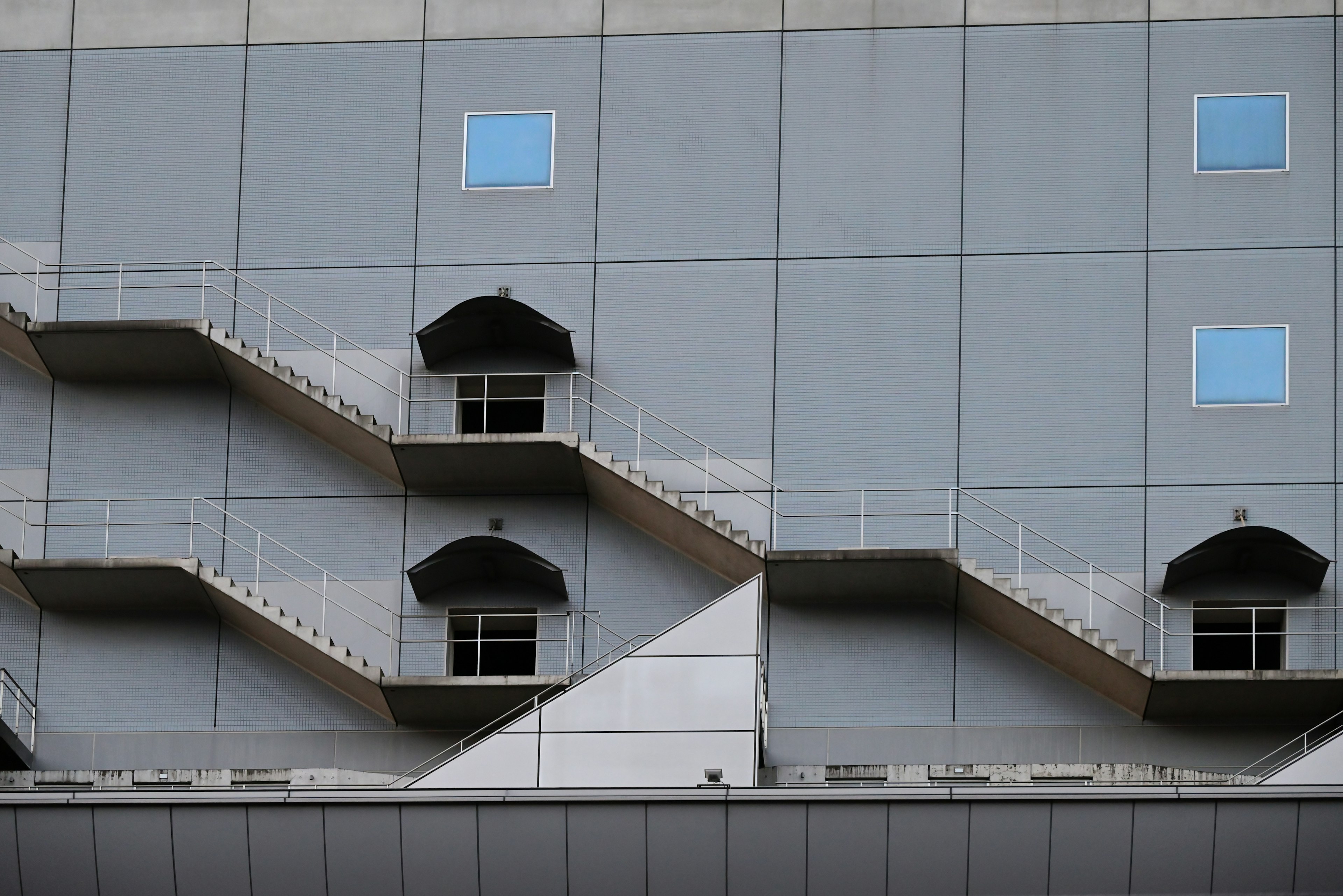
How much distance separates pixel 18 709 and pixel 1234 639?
21122 millimetres

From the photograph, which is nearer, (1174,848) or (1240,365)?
(1174,848)

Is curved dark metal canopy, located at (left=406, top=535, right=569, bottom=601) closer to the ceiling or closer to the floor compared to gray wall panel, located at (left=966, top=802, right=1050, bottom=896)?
closer to the ceiling

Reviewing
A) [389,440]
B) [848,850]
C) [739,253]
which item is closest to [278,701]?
[389,440]

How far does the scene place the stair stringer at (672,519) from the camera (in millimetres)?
36406

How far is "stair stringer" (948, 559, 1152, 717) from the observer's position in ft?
116

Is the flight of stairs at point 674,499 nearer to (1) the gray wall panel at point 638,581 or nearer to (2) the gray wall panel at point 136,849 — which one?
(1) the gray wall panel at point 638,581

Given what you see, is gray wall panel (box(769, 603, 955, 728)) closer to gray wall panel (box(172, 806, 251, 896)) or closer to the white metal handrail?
gray wall panel (box(172, 806, 251, 896))

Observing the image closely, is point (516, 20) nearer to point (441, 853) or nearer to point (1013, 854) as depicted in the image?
point (441, 853)

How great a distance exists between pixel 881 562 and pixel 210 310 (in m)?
13.2

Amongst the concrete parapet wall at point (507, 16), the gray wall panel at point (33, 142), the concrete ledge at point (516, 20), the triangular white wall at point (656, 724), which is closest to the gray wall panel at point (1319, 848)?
the triangular white wall at point (656, 724)

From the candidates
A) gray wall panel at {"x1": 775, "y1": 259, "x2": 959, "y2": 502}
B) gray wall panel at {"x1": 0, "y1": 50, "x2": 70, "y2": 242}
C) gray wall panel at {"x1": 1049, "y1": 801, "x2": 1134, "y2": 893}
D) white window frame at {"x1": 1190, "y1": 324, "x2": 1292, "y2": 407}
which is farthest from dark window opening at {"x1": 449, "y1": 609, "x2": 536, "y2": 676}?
white window frame at {"x1": 1190, "y1": 324, "x2": 1292, "y2": 407}

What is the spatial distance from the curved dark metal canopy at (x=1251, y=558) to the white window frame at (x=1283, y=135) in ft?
21.6

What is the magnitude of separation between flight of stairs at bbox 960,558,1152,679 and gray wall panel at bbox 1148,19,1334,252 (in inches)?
287

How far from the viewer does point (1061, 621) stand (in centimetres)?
3538
